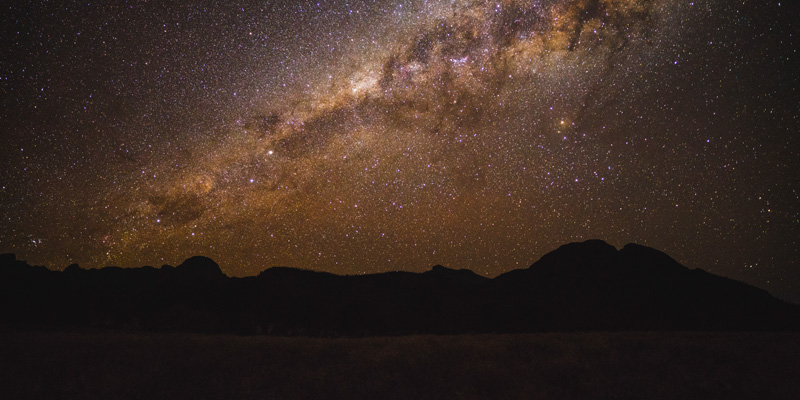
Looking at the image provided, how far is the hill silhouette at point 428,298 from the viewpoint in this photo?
3030cm

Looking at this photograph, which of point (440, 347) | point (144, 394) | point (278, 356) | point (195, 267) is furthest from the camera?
point (195, 267)

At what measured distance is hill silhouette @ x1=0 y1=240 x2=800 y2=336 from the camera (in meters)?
30.3

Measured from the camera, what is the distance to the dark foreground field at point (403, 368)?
8.17 m

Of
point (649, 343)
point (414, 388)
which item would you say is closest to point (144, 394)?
point (414, 388)

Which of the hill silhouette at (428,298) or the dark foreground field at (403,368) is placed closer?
the dark foreground field at (403,368)

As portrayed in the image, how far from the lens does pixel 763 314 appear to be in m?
31.5

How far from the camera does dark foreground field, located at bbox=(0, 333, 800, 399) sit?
26.8 ft

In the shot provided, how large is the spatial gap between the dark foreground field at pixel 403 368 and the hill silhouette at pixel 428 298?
17336 mm

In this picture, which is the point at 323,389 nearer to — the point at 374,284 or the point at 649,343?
the point at 649,343

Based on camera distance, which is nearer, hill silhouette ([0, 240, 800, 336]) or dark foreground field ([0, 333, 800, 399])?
dark foreground field ([0, 333, 800, 399])

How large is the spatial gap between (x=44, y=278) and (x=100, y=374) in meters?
41.4

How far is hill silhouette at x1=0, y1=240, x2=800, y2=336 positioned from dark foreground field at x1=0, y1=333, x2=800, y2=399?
1734 centimetres

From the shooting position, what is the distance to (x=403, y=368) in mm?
9391

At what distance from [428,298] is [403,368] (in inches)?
1118
